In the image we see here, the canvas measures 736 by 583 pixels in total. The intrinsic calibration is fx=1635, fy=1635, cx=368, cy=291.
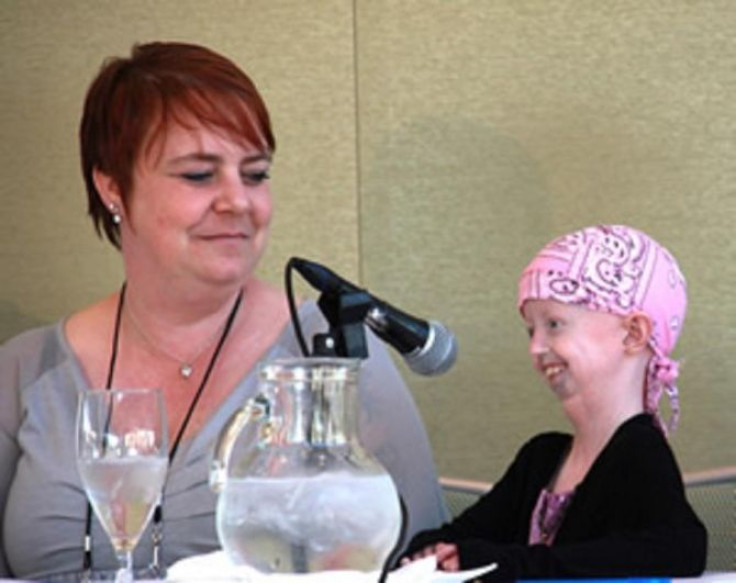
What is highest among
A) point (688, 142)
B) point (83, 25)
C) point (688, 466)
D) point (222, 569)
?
point (83, 25)

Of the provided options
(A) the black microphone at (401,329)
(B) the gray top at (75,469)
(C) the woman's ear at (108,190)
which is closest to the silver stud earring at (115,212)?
(C) the woman's ear at (108,190)

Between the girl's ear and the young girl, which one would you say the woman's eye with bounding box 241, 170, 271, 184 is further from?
the girl's ear

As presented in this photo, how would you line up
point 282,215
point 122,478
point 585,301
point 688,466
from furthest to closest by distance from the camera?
1. point 282,215
2. point 688,466
3. point 585,301
4. point 122,478

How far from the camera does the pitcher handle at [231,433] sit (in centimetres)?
134

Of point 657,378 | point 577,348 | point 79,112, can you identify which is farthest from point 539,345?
point 79,112

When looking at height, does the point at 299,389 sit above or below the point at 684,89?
below

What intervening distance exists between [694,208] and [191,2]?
1.18 meters

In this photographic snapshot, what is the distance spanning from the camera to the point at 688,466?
11.0ft

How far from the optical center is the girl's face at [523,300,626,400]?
2277 millimetres

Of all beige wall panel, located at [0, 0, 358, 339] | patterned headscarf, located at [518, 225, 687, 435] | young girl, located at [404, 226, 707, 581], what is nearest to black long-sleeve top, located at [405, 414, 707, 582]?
young girl, located at [404, 226, 707, 581]

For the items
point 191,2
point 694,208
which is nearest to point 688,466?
point 694,208

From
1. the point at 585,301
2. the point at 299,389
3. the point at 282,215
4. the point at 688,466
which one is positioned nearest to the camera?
the point at 299,389

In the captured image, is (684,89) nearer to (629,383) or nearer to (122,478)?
(629,383)

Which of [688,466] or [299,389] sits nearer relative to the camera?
[299,389]
